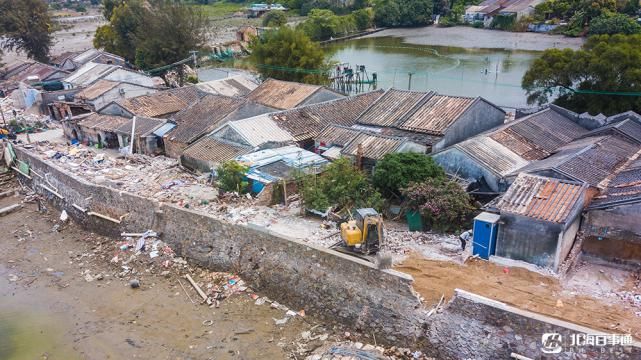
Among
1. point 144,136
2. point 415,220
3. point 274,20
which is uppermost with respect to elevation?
point 274,20

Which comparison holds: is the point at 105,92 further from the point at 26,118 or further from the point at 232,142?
the point at 232,142

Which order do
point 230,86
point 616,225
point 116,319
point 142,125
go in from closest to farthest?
point 616,225
point 116,319
point 142,125
point 230,86

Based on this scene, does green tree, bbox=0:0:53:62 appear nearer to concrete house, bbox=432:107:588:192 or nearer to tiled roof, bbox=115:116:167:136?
tiled roof, bbox=115:116:167:136

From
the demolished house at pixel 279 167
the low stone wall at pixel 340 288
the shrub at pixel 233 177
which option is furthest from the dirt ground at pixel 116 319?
the demolished house at pixel 279 167

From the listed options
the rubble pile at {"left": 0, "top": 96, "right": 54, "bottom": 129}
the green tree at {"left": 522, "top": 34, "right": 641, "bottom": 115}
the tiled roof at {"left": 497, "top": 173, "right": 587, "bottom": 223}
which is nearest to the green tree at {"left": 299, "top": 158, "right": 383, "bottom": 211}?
the tiled roof at {"left": 497, "top": 173, "right": 587, "bottom": 223}

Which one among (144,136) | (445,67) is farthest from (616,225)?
(445,67)

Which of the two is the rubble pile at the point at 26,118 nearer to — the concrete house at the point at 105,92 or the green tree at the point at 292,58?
the concrete house at the point at 105,92

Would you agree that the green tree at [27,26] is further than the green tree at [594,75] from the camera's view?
Yes
